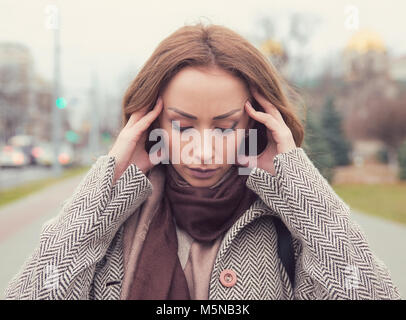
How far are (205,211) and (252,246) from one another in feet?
0.67

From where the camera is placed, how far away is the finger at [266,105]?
67.9 inches

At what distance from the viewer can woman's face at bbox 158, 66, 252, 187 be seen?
5.30ft

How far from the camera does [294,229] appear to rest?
1589 millimetres

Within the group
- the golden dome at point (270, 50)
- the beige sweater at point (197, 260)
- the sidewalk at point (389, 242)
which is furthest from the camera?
the sidewalk at point (389, 242)

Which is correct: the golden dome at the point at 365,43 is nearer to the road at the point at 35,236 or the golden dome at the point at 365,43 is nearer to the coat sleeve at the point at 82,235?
the road at the point at 35,236

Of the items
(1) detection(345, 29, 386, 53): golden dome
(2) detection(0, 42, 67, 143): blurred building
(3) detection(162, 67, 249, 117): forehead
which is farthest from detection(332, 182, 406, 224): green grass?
(2) detection(0, 42, 67, 143): blurred building

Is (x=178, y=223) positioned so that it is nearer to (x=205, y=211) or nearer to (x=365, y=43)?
(x=205, y=211)

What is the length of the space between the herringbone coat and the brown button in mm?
16

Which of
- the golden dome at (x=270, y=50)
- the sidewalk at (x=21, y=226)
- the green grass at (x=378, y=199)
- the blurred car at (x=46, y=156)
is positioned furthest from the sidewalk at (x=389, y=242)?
the blurred car at (x=46, y=156)

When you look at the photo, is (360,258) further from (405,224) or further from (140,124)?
(405,224)

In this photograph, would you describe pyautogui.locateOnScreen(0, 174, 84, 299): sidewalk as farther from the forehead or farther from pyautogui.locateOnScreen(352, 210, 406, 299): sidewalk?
pyautogui.locateOnScreen(352, 210, 406, 299): sidewalk

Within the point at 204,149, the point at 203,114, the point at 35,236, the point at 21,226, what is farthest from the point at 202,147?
the point at 21,226

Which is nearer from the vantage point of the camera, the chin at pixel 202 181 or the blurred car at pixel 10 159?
the chin at pixel 202 181

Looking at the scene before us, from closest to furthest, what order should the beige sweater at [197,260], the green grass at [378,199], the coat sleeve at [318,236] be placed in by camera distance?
the coat sleeve at [318,236] → the beige sweater at [197,260] → the green grass at [378,199]
